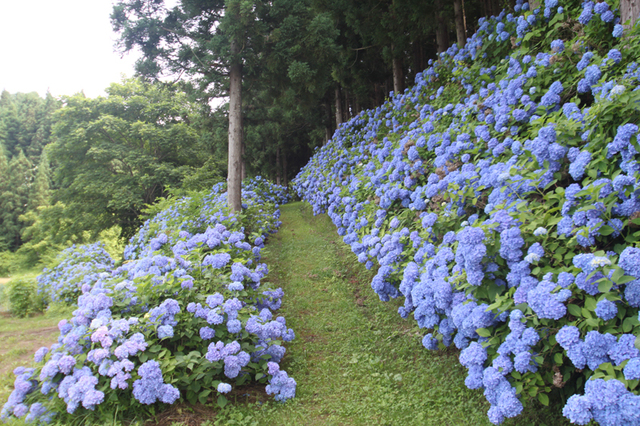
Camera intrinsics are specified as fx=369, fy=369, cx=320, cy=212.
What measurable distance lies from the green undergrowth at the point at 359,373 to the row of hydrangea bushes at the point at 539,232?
0.30 metres

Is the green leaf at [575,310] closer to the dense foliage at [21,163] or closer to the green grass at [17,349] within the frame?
the green grass at [17,349]

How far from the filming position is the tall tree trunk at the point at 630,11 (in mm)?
3473

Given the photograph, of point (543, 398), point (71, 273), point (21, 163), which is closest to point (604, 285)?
point (543, 398)

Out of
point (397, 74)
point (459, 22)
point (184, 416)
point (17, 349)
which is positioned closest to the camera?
point (184, 416)

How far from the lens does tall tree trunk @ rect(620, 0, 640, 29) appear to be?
11.4 feet

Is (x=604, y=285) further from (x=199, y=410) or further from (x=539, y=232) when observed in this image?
(x=199, y=410)

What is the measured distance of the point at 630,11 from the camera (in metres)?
3.53

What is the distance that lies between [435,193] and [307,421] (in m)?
2.27

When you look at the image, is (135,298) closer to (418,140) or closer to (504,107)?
(418,140)

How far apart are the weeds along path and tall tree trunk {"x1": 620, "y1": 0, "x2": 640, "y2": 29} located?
3.58 m

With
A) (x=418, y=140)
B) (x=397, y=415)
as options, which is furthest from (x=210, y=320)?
(x=418, y=140)

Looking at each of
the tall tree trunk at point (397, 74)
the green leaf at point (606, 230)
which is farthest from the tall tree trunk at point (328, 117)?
the green leaf at point (606, 230)

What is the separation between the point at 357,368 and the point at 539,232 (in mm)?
1978

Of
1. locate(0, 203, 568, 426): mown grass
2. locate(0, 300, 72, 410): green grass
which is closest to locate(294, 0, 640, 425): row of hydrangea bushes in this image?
locate(0, 203, 568, 426): mown grass
